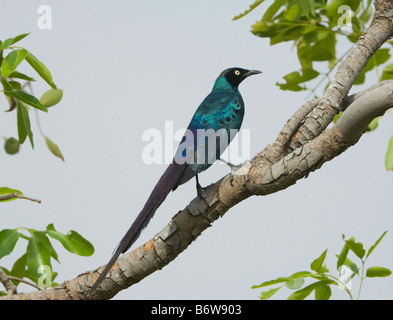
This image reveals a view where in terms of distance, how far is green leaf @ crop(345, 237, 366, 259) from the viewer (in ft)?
9.49

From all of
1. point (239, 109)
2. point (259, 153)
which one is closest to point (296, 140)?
point (259, 153)

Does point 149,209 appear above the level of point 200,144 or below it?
below

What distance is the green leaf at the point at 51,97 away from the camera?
3350 mm

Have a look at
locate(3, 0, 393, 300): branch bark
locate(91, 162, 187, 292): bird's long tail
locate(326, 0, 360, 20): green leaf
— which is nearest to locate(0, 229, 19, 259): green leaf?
locate(3, 0, 393, 300): branch bark

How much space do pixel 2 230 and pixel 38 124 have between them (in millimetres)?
653

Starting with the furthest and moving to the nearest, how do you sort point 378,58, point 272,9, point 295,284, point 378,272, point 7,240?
1. point 378,58
2. point 272,9
3. point 7,240
4. point 378,272
5. point 295,284

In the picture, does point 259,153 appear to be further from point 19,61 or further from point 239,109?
point 19,61

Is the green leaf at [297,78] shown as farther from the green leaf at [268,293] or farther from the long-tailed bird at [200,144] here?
the green leaf at [268,293]

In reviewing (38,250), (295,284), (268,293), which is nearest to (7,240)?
(38,250)

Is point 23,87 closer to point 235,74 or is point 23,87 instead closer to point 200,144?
point 200,144

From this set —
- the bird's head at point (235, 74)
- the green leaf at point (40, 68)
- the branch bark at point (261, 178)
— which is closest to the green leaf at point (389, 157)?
the branch bark at point (261, 178)

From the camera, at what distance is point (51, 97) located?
11.0ft

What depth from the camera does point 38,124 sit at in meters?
3.38

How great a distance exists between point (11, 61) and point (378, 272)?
2.03 meters
